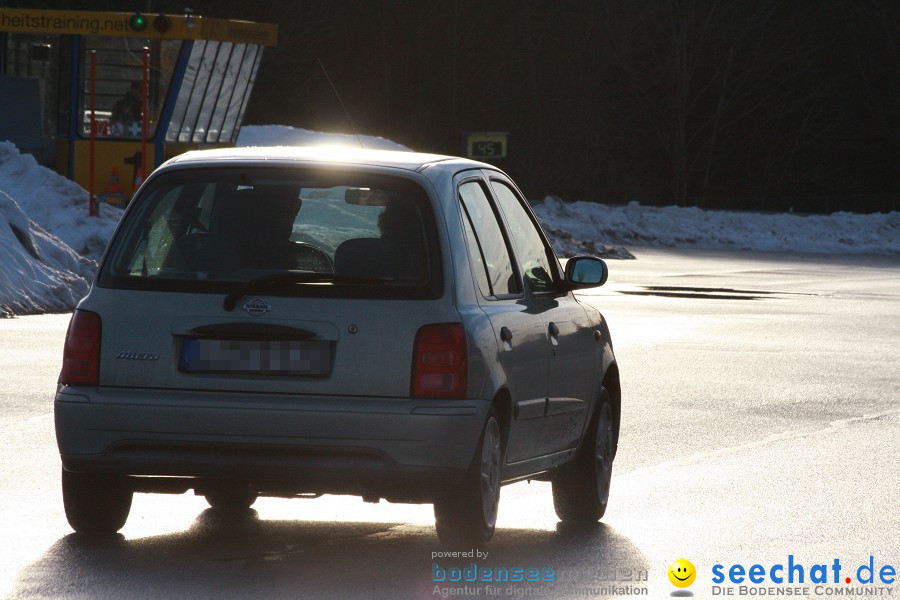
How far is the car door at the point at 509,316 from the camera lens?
727cm

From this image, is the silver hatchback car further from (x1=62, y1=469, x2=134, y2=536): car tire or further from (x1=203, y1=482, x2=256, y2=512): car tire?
(x1=203, y1=482, x2=256, y2=512): car tire

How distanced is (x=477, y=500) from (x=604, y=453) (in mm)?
1783

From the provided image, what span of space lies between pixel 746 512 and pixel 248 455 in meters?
2.86

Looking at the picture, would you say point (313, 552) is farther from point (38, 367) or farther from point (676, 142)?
point (676, 142)

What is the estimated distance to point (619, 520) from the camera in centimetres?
845

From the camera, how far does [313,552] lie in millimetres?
7293

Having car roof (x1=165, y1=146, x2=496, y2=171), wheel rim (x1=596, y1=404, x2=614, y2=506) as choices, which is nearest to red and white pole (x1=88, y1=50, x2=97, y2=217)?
wheel rim (x1=596, y1=404, x2=614, y2=506)

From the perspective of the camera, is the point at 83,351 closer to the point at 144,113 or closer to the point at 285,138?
the point at 144,113

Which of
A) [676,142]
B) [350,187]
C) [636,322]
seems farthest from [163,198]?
[676,142]

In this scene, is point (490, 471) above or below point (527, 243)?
below

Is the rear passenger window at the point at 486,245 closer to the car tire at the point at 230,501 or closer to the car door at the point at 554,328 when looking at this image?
the car door at the point at 554,328

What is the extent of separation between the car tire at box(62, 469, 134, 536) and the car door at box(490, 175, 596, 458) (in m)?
1.71

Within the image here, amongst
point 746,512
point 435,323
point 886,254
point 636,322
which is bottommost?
point 886,254

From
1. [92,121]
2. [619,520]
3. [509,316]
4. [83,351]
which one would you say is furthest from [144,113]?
[83,351]
